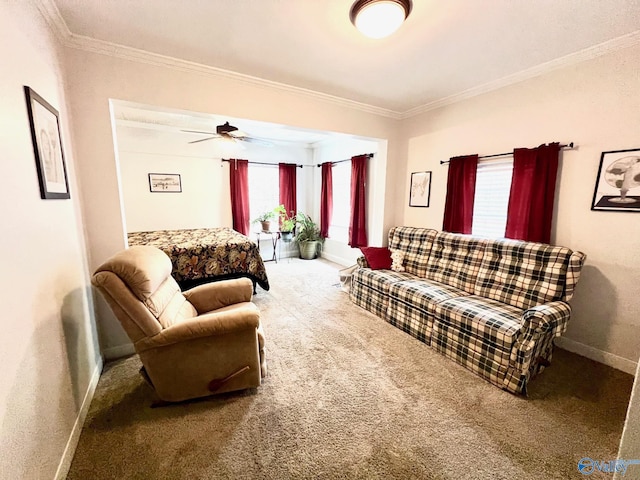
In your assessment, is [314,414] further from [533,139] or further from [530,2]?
[533,139]

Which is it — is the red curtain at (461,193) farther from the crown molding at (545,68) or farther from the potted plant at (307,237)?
the potted plant at (307,237)

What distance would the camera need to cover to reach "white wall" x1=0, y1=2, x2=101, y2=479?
100cm

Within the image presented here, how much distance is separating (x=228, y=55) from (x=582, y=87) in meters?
2.98

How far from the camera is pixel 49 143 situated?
1478 millimetres

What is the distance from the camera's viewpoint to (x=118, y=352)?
2314 mm

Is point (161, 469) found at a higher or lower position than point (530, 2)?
lower

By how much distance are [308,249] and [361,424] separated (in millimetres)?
4222

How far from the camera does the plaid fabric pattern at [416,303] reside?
247 centimetres

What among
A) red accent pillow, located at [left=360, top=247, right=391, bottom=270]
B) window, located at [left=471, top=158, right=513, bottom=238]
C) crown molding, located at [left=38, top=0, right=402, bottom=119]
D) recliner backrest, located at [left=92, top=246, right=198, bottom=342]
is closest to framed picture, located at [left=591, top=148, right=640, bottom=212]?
window, located at [left=471, top=158, right=513, bottom=238]

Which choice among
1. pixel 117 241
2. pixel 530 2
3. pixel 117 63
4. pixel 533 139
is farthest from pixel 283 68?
pixel 533 139

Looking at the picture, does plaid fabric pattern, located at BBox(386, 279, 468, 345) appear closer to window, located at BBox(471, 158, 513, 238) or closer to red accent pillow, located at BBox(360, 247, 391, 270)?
red accent pillow, located at BBox(360, 247, 391, 270)

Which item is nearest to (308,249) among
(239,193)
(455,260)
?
(239,193)

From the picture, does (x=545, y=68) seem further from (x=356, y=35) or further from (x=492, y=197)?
(x=356, y=35)

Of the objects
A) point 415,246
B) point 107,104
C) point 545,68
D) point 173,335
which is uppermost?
point 545,68
